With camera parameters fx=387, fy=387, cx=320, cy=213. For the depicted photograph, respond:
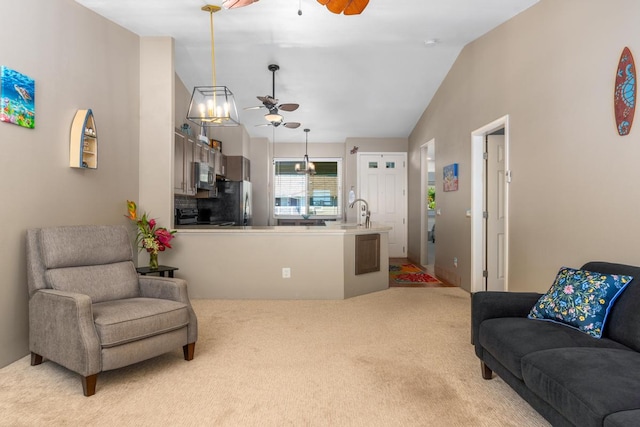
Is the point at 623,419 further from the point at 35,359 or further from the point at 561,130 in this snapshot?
the point at 35,359

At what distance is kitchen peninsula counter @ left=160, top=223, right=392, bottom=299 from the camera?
4.57 metres

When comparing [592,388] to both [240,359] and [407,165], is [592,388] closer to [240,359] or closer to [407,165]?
[240,359]

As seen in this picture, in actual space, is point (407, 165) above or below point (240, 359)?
above

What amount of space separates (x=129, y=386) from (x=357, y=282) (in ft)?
9.57

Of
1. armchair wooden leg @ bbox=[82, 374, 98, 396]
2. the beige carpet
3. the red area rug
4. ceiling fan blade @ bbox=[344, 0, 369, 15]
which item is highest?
ceiling fan blade @ bbox=[344, 0, 369, 15]

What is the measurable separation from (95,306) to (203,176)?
3306 mm

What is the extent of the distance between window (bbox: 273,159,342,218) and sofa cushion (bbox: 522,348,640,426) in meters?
7.25

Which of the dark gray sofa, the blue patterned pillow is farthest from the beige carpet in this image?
the blue patterned pillow

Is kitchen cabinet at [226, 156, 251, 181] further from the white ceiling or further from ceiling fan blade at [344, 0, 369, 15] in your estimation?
ceiling fan blade at [344, 0, 369, 15]

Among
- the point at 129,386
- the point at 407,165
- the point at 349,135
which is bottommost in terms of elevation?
the point at 129,386

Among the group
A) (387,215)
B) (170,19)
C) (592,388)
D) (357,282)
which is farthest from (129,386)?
(387,215)

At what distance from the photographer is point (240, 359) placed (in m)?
2.77

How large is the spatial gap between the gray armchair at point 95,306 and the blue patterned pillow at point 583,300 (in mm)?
2322

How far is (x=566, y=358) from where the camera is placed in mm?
1726
